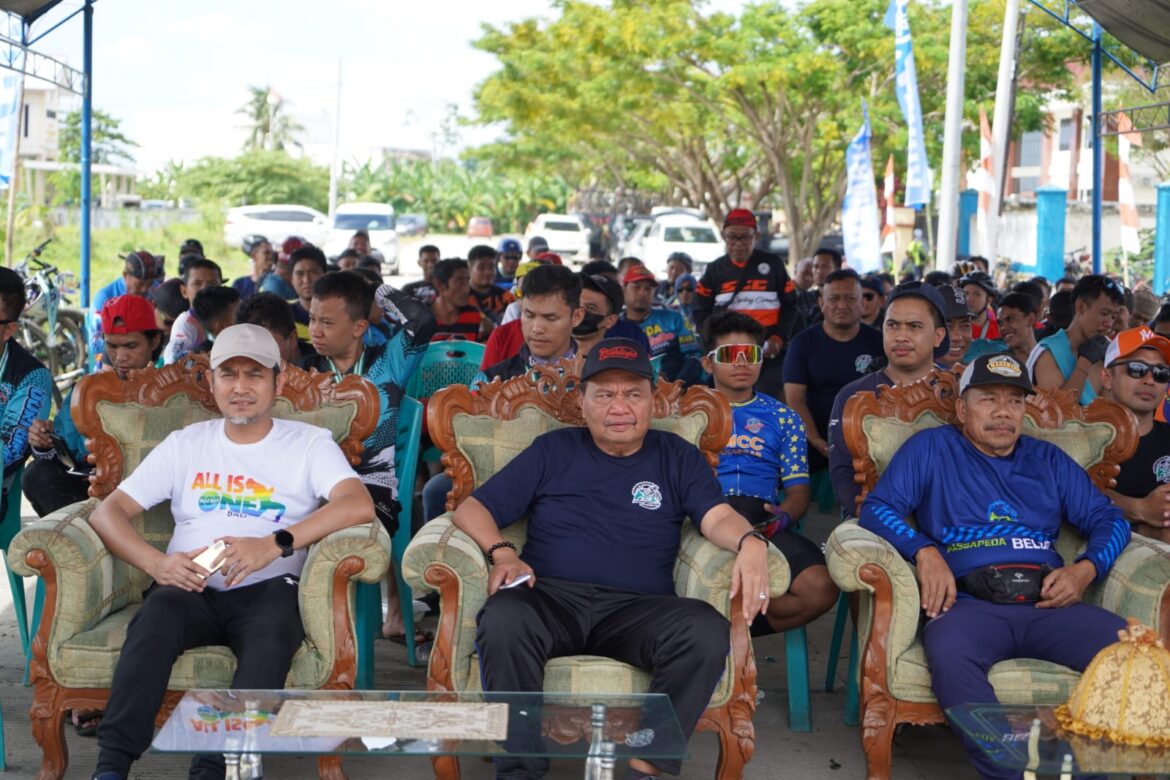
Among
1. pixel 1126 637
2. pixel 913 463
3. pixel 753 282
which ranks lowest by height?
pixel 1126 637

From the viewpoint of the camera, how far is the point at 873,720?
3.94m

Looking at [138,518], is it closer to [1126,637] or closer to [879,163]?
[1126,637]

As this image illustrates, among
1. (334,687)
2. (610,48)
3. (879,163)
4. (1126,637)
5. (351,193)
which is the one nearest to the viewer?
(1126,637)

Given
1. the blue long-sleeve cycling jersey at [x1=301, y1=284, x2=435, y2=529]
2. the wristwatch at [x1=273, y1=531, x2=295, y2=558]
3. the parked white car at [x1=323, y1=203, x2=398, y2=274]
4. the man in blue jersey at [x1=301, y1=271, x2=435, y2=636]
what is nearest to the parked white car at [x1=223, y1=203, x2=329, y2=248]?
the parked white car at [x1=323, y1=203, x2=398, y2=274]

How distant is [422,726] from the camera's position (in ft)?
9.96

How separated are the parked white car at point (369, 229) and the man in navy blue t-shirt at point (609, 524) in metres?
26.3

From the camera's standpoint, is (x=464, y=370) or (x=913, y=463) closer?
(x=913, y=463)

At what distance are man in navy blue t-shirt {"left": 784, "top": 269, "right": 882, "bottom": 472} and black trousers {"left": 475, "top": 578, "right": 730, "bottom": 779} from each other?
9.43ft

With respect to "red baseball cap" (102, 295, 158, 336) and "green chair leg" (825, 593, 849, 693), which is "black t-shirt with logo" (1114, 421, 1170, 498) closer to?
"green chair leg" (825, 593, 849, 693)

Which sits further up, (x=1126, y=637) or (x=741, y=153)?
(x=741, y=153)

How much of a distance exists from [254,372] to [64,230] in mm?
26982

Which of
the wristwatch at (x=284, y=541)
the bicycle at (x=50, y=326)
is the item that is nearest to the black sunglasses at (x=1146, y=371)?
the wristwatch at (x=284, y=541)

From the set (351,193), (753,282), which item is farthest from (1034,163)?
(753,282)

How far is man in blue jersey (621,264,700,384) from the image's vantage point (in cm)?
767
